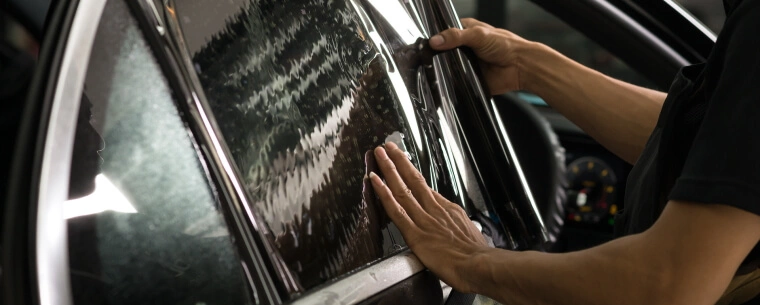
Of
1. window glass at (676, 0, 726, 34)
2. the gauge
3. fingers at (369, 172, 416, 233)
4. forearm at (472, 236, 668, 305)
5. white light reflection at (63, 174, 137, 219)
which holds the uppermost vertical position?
Answer: window glass at (676, 0, 726, 34)

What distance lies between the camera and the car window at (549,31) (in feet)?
13.0

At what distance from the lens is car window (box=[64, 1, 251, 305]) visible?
81 cm

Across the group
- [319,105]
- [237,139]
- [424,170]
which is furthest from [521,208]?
[237,139]

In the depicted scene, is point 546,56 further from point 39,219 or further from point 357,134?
point 39,219

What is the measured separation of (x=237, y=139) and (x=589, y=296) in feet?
1.78

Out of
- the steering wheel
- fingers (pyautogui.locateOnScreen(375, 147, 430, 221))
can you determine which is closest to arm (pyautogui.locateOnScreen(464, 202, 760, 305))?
fingers (pyautogui.locateOnScreen(375, 147, 430, 221))

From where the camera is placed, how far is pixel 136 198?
2.85ft

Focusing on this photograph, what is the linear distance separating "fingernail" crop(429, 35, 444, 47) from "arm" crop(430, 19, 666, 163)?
0.22 m

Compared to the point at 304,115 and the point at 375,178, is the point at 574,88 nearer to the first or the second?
the point at 375,178

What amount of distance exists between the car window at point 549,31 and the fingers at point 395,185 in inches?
105

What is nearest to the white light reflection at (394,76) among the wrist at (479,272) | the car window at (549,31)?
the wrist at (479,272)

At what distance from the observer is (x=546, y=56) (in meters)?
1.95

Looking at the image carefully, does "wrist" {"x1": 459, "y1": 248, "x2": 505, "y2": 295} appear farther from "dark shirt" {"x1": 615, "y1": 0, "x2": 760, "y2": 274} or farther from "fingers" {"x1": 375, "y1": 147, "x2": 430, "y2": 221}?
"dark shirt" {"x1": 615, "y1": 0, "x2": 760, "y2": 274}

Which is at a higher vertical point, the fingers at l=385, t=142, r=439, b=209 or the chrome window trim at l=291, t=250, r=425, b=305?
the fingers at l=385, t=142, r=439, b=209
